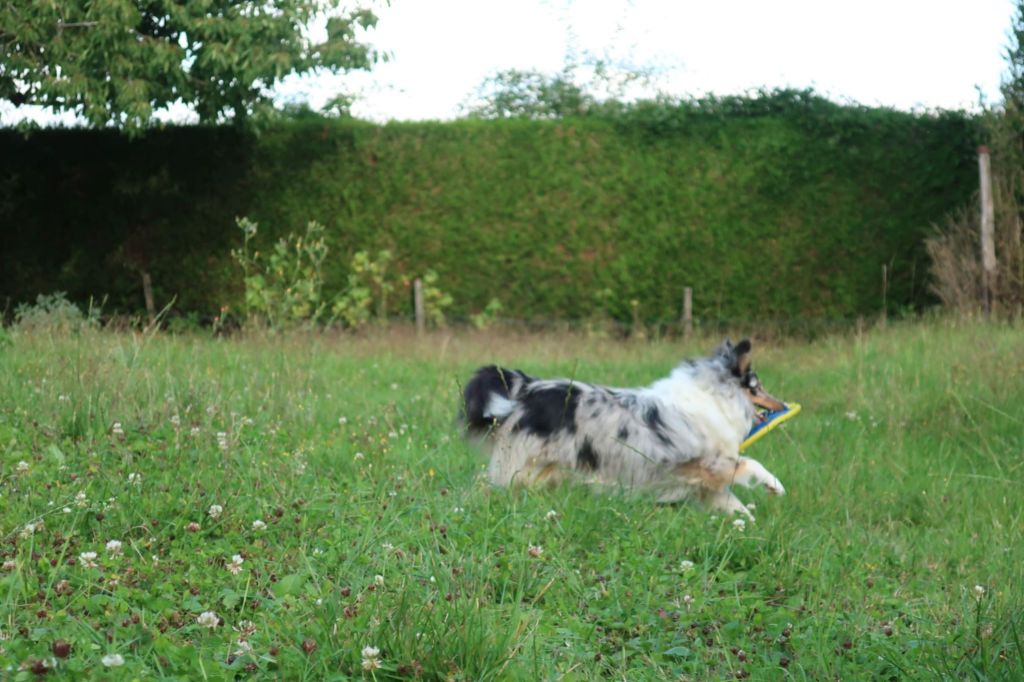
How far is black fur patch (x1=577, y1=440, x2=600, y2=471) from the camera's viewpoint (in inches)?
218

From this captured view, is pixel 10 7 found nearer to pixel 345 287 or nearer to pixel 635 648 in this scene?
pixel 345 287

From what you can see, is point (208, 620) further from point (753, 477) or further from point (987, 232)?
point (987, 232)

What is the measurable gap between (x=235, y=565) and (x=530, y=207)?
12.1 m

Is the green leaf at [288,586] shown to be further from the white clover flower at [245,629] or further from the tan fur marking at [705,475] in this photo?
the tan fur marking at [705,475]

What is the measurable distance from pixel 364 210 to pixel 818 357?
709 cm

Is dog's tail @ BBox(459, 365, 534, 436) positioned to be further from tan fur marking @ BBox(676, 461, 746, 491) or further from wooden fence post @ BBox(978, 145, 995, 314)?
wooden fence post @ BBox(978, 145, 995, 314)

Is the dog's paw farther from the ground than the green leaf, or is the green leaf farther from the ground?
the green leaf

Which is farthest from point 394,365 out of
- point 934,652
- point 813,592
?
point 934,652

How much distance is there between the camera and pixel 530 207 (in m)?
15.4

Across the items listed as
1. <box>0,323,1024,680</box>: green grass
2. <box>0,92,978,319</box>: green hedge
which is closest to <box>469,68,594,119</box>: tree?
<box>0,92,978,319</box>: green hedge

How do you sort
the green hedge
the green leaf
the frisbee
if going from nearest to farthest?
the green leaf → the frisbee → the green hedge

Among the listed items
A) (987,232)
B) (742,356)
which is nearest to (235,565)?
(742,356)

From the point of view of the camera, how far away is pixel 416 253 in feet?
50.6

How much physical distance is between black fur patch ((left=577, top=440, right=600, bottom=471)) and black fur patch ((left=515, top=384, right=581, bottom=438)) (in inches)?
4.5
